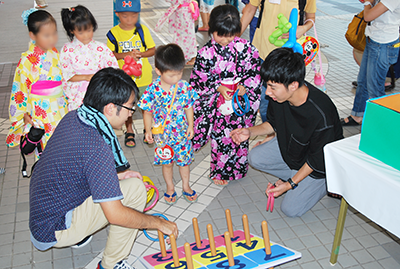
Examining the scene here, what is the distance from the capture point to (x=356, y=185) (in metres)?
2.32

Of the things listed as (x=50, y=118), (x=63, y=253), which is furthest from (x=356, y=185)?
(x=50, y=118)

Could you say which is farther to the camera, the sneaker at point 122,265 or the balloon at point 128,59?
the balloon at point 128,59

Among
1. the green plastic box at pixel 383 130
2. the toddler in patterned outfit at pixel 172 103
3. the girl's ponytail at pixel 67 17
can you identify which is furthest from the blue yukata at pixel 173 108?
the green plastic box at pixel 383 130

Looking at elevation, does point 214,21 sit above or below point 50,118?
above

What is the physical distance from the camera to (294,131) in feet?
9.90

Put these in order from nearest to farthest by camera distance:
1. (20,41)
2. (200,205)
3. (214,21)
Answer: (214,21) → (200,205) → (20,41)

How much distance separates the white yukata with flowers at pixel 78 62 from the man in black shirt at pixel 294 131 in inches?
59.7

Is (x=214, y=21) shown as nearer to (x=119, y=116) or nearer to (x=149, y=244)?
(x=119, y=116)

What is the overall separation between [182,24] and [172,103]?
372cm

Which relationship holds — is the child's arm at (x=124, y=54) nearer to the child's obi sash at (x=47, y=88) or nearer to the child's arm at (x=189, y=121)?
the child's obi sash at (x=47, y=88)

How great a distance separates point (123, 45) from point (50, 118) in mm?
1207

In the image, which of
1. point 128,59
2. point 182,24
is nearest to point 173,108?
point 128,59

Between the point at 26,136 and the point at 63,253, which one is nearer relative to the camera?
the point at 63,253

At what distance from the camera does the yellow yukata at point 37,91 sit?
3322 millimetres
